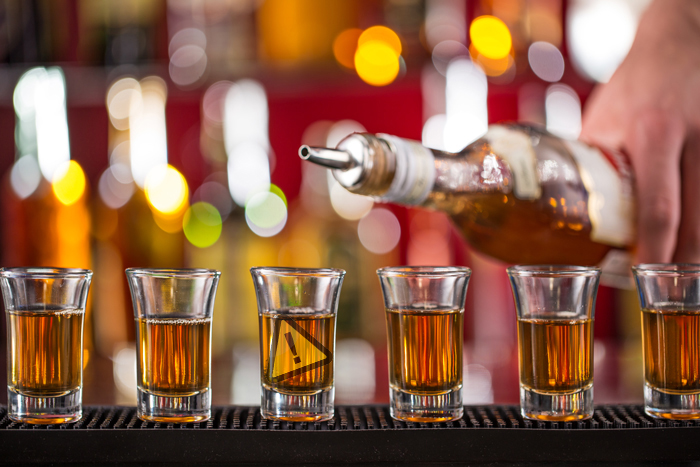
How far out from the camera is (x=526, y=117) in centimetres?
181

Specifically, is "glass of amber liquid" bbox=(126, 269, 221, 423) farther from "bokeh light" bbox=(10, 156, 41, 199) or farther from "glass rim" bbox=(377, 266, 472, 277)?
"bokeh light" bbox=(10, 156, 41, 199)

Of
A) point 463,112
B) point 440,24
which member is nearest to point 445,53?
point 440,24

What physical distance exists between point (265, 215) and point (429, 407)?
44.6 inches

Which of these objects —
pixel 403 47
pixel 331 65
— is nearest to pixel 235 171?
pixel 331 65

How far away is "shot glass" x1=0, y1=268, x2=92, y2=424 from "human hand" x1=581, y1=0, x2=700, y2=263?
0.66 m

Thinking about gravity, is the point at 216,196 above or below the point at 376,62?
below

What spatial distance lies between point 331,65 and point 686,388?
1.07m

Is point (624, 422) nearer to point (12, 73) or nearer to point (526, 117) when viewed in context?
point (526, 117)

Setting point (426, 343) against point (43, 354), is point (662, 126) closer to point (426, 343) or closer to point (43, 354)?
point (426, 343)

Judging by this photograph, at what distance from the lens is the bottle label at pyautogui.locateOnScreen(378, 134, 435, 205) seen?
70 centimetres

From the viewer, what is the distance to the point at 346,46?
1.62 m

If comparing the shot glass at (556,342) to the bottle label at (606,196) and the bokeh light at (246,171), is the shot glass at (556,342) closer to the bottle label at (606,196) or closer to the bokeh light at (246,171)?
the bottle label at (606,196)

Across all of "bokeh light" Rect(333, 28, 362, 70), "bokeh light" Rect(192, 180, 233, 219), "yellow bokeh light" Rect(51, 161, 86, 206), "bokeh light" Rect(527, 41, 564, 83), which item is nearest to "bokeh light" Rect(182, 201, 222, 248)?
"bokeh light" Rect(192, 180, 233, 219)
